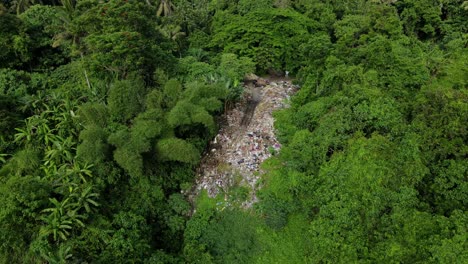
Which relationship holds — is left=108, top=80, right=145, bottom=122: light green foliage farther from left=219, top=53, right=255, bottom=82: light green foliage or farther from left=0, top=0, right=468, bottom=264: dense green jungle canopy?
left=219, top=53, right=255, bottom=82: light green foliage

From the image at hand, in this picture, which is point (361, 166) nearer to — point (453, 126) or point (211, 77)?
point (453, 126)

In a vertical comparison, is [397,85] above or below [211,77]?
above

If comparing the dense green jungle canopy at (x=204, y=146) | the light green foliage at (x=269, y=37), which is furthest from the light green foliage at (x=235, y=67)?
the light green foliage at (x=269, y=37)

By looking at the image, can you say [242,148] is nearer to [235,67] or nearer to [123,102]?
[235,67]

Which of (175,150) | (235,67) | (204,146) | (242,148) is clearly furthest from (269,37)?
(175,150)

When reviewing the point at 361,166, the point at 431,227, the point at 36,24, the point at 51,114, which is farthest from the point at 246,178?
the point at 36,24

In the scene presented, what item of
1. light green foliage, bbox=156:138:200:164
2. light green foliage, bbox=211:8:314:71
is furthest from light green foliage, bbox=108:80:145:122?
light green foliage, bbox=211:8:314:71
